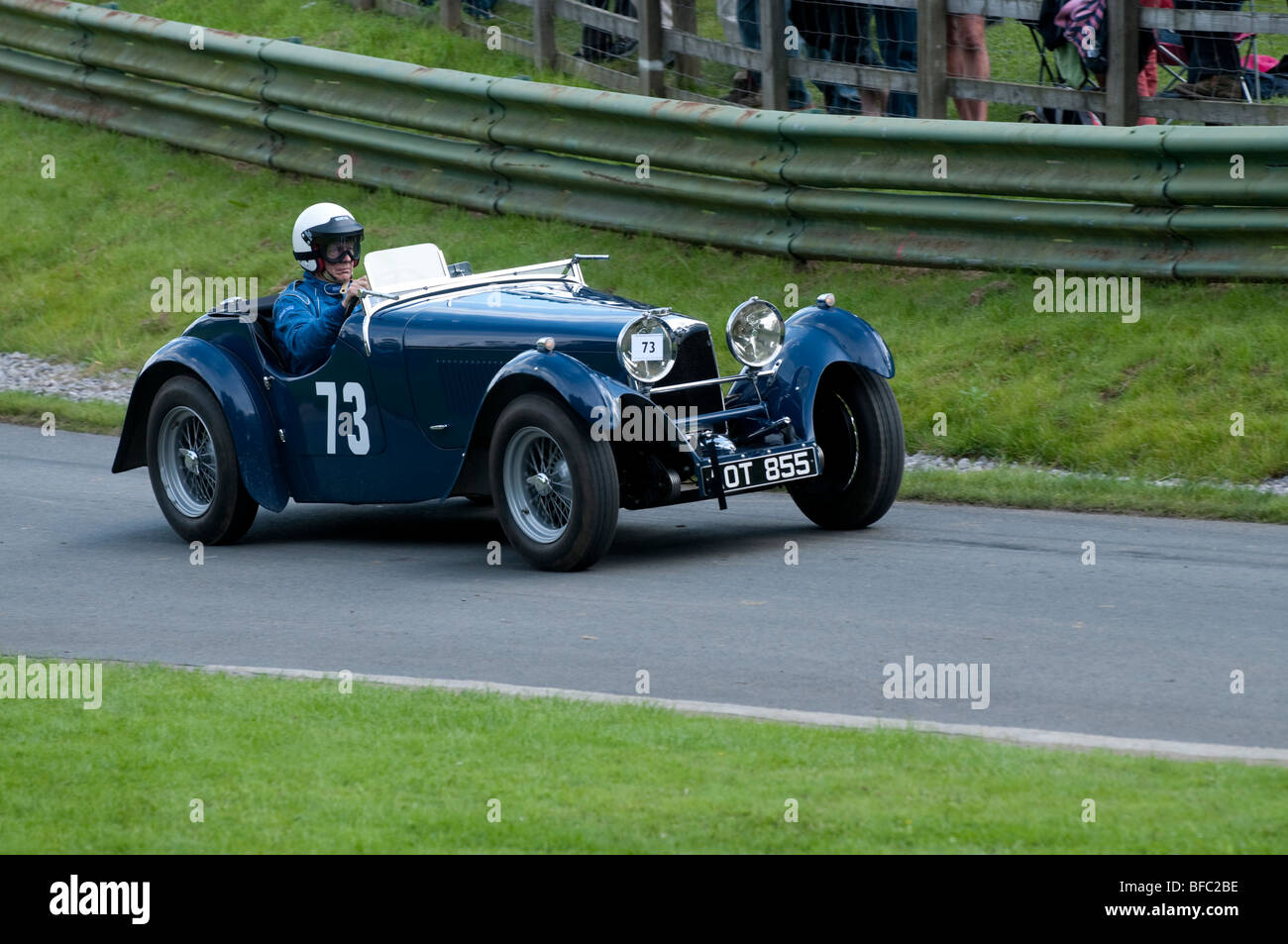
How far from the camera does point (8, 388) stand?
1355 centimetres

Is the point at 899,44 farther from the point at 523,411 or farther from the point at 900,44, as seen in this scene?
the point at 523,411

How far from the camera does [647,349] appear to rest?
27.0 ft

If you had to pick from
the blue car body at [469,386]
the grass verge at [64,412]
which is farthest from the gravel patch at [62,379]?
the blue car body at [469,386]

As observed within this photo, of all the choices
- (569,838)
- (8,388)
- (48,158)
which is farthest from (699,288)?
(569,838)

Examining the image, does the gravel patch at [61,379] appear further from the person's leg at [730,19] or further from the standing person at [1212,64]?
the standing person at [1212,64]

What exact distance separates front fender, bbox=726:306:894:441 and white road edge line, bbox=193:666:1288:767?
2622mm

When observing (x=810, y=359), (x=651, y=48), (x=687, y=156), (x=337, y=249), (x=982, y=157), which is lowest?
(x=810, y=359)

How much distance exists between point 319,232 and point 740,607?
316 cm

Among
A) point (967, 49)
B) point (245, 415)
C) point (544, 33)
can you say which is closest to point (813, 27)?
point (967, 49)

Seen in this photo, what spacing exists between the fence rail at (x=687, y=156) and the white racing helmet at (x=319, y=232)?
3.73 metres

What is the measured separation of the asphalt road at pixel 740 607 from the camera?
6.17m

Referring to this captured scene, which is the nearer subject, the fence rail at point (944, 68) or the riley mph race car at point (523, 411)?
the riley mph race car at point (523, 411)
